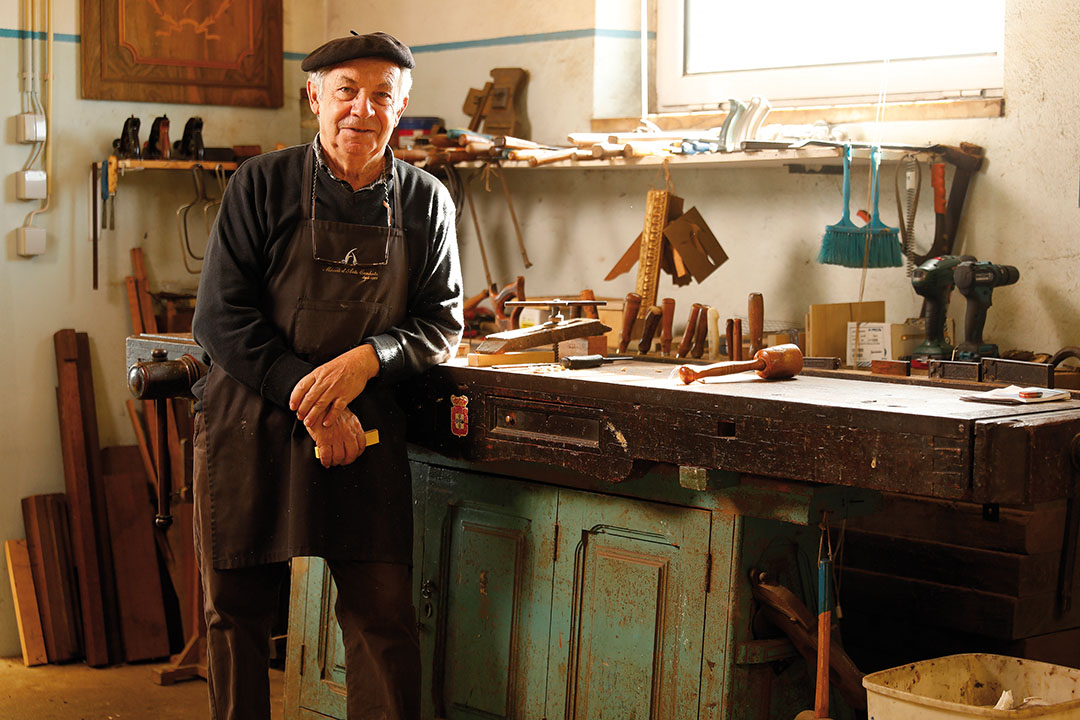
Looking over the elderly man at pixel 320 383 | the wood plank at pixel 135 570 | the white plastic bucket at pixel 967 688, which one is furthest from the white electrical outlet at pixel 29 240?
the white plastic bucket at pixel 967 688

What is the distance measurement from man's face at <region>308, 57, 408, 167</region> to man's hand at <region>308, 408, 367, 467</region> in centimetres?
56

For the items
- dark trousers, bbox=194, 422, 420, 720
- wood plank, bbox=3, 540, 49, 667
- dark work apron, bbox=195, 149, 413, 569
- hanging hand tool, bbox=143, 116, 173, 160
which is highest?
hanging hand tool, bbox=143, 116, 173, 160

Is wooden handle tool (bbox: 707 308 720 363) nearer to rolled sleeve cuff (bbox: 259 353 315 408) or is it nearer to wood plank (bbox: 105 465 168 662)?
rolled sleeve cuff (bbox: 259 353 315 408)

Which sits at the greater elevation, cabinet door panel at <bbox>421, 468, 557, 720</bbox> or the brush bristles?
the brush bristles

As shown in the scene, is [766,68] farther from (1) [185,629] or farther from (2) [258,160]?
(1) [185,629]

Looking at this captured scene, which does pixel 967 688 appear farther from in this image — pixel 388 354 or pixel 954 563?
pixel 388 354

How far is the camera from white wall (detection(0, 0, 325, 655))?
4.23 meters

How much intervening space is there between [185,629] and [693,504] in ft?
8.22

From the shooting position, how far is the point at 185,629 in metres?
4.38

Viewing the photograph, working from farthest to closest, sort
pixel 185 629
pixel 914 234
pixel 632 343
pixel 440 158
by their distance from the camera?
pixel 185 629 → pixel 440 158 → pixel 632 343 → pixel 914 234

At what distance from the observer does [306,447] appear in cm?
264

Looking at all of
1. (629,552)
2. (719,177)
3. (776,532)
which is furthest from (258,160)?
(719,177)

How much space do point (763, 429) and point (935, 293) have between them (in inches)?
43.4

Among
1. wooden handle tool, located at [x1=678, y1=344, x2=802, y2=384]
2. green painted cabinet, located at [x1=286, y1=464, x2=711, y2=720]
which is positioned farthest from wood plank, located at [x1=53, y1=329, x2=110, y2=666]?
wooden handle tool, located at [x1=678, y1=344, x2=802, y2=384]
